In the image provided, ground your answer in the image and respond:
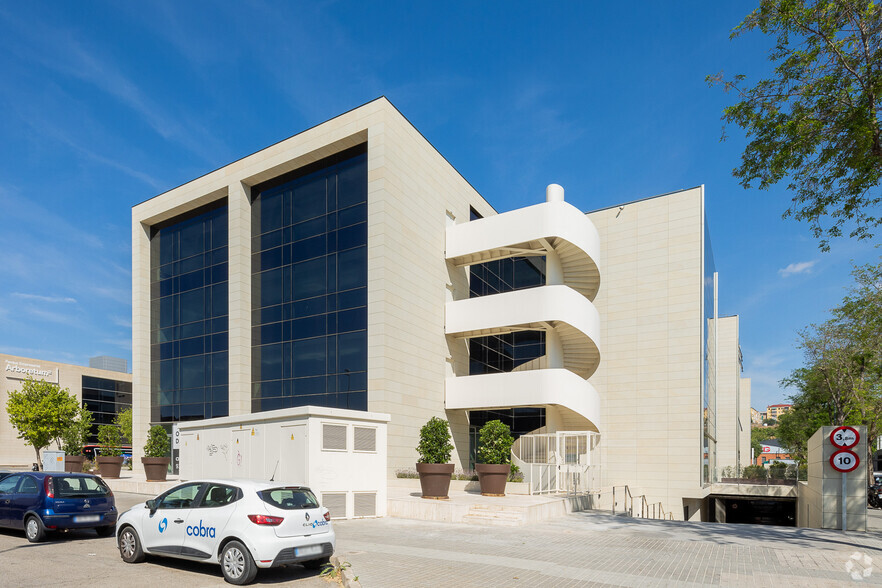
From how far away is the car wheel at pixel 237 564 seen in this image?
857 cm

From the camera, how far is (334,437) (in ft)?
54.8

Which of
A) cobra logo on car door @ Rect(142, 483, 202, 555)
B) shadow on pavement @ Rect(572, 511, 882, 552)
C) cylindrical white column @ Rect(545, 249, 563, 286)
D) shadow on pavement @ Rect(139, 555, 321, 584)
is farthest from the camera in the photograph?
cylindrical white column @ Rect(545, 249, 563, 286)

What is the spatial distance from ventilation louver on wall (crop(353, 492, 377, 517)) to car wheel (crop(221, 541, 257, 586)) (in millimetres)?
8340

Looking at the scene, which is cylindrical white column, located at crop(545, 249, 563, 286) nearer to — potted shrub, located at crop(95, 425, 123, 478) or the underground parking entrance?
potted shrub, located at crop(95, 425, 123, 478)

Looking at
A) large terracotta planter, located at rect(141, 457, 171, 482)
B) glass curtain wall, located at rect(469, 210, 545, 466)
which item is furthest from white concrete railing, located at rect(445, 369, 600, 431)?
large terracotta planter, located at rect(141, 457, 171, 482)

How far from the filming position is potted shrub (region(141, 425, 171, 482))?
2492cm

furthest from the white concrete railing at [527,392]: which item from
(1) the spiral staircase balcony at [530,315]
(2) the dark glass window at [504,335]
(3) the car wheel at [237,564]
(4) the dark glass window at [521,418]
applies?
(3) the car wheel at [237,564]

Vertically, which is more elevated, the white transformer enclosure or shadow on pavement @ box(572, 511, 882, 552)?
the white transformer enclosure

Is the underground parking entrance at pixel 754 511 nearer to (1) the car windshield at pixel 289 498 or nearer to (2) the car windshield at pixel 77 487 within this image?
(1) the car windshield at pixel 289 498

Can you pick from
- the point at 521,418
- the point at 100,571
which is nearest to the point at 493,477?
the point at 100,571

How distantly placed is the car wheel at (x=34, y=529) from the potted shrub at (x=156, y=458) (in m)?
13.3

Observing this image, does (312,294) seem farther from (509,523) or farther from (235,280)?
(509,523)

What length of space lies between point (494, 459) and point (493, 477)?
21.7 inches

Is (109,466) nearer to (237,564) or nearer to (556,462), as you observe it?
(556,462)
